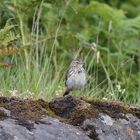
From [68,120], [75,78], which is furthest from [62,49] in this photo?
[68,120]

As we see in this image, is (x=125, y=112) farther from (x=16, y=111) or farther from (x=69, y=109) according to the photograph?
(x=16, y=111)

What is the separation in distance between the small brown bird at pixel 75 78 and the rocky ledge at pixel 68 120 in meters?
1.40

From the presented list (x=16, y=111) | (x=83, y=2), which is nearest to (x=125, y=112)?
(x=16, y=111)

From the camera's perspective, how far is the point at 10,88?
6.99 m

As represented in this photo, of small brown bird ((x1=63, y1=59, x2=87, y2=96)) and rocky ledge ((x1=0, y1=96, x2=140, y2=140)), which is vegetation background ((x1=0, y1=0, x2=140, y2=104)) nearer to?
small brown bird ((x1=63, y1=59, x2=87, y2=96))

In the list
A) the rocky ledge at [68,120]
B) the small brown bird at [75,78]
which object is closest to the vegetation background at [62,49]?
the small brown bird at [75,78]

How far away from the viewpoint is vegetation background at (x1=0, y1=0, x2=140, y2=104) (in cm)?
723

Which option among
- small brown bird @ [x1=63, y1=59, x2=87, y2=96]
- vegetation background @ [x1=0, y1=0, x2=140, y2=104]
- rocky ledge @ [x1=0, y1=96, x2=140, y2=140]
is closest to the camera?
rocky ledge @ [x1=0, y1=96, x2=140, y2=140]

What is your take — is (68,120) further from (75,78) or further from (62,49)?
(62,49)

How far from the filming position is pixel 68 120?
17.0 ft

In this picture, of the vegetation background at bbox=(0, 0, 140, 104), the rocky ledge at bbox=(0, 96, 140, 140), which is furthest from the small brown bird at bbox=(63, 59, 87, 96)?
the rocky ledge at bbox=(0, 96, 140, 140)

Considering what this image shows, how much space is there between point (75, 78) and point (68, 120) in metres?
1.87

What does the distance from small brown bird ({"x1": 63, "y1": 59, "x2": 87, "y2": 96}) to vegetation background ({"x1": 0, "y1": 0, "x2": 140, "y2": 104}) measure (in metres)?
0.18

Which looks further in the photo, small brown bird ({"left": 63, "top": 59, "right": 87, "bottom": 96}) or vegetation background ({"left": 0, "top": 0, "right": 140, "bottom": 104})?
vegetation background ({"left": 0, "top": 0, "right": 140, "bottom": 104})
